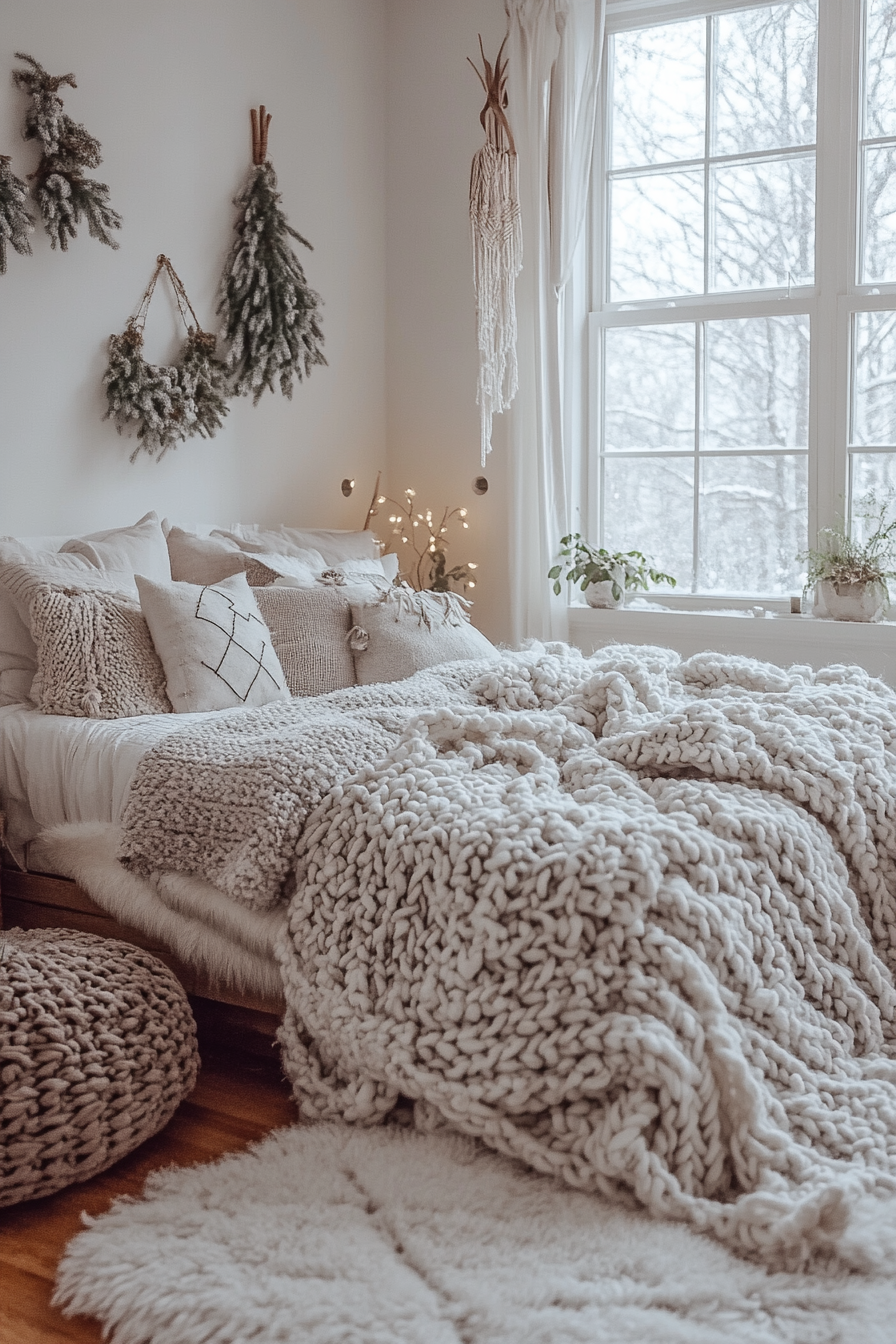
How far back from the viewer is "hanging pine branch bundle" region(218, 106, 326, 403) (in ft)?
11.7

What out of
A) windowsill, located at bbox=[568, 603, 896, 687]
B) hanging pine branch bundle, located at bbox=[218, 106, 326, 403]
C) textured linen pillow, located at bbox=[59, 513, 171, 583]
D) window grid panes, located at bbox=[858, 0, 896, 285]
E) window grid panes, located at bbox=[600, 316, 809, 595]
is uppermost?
window grid panes, located at bbox=[858, 0, 896, 285]

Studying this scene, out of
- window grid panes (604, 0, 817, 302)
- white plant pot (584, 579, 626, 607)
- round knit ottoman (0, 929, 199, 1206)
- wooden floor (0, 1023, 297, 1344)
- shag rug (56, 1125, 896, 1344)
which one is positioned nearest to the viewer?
shag rug (56, 1125, 896, 1344)

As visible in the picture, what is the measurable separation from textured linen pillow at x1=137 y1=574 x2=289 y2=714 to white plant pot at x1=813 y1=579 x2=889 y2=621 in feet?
6.26

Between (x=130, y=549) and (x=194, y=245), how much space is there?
1.12 meters

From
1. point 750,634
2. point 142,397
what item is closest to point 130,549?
point 142,397

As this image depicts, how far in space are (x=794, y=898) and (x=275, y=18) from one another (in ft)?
11.3

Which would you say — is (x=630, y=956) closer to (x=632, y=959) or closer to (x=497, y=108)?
(x=632, y=959)

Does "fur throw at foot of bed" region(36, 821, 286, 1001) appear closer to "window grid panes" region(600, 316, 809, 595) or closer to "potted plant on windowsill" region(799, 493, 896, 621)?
"potted plant on windowsill" region(799, 493, 896, 621)

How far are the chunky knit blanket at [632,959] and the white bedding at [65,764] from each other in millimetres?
615

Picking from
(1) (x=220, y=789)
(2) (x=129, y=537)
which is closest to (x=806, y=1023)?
(1) (x=220, y=789)

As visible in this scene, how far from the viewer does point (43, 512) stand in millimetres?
3029

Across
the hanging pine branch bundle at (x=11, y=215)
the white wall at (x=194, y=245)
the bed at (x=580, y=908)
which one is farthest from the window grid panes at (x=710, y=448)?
the hanging pine branch bundle at (x=11, y=215)

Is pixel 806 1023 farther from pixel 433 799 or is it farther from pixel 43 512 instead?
pixel 43 512

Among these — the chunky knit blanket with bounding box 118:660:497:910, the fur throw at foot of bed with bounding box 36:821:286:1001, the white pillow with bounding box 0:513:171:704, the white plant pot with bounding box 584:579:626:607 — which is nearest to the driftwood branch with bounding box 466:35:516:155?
the white plant pot with bounding box 584:579:626:607
